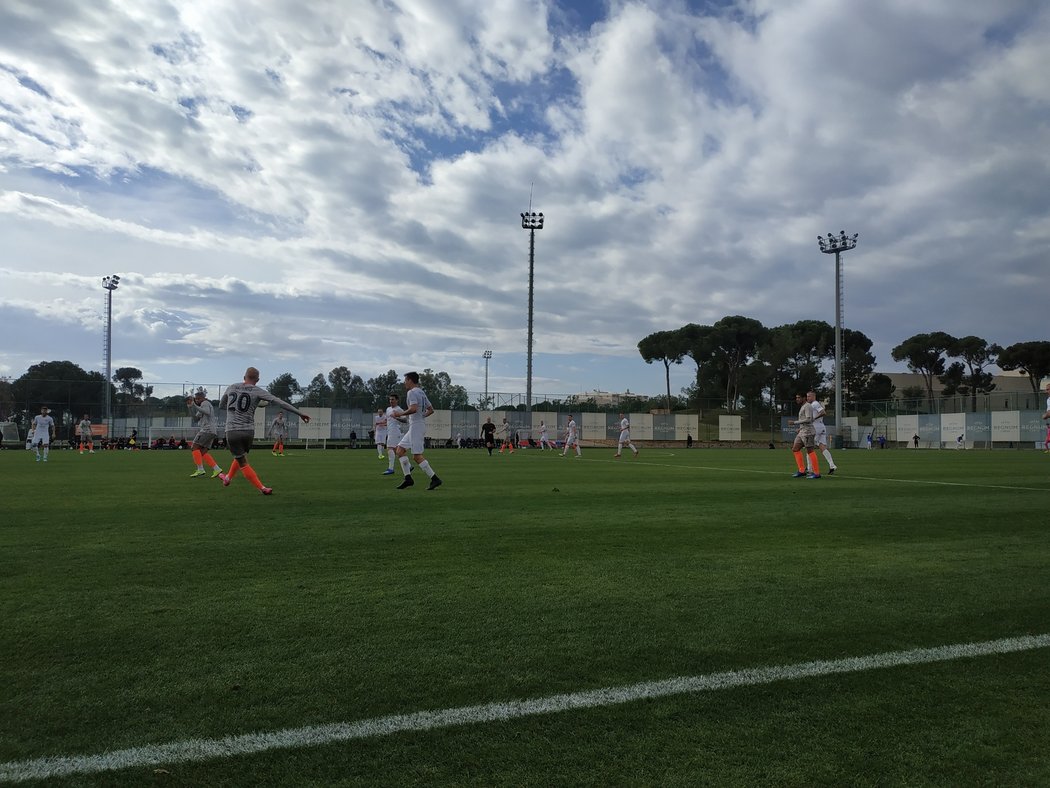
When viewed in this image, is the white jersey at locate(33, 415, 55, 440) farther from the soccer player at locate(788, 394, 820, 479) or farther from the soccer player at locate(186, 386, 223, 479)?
the soccer player at locate(788, 394, 820, 479)

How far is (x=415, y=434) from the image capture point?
12586 mm

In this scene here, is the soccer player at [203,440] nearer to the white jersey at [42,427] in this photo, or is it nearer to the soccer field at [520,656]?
the soccer field at [520,656]

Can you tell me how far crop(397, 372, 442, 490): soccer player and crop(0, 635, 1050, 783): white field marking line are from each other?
9.43 m

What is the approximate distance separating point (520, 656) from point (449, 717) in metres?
0.73

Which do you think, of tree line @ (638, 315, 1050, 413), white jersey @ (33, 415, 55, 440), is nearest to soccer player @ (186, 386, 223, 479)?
white jersey @ (33, 415, 55, 440)

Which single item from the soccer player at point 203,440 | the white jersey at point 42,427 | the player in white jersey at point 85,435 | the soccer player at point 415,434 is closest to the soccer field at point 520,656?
the soccer player at point 415,434

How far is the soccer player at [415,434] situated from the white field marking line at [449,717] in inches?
371

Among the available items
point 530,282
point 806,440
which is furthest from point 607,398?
point 806,440

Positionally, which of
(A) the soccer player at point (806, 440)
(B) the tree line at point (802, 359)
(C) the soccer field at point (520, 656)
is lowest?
(C) the soccer field at point (520, 656)

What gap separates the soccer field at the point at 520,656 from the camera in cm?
236

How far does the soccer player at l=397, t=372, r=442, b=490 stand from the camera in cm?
1230

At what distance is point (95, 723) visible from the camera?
2.58m

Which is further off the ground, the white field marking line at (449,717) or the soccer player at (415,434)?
the soccer player at (415,434)

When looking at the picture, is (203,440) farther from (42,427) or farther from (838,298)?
(838,298)
